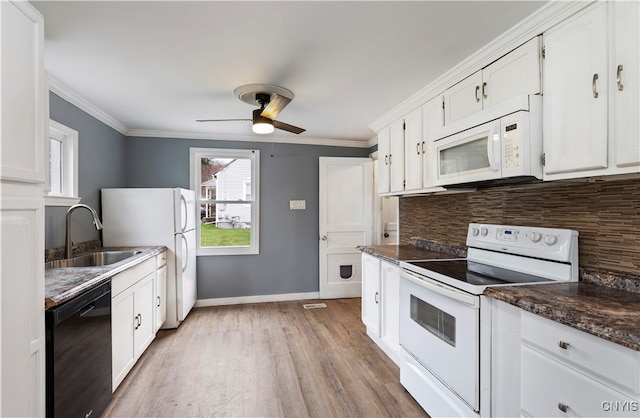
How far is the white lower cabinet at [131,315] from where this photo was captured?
220 cm

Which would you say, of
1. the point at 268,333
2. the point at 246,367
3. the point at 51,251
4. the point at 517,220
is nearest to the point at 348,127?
the point at 517,220

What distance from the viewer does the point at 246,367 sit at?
262 centimetres

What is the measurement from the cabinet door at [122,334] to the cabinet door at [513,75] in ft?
9.36

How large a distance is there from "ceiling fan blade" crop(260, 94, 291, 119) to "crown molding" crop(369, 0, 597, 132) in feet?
3.78

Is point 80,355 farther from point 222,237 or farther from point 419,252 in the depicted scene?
point 222,237

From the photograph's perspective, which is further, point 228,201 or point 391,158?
point 228,201

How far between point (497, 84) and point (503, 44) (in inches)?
8.8

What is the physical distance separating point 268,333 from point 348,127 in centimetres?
260

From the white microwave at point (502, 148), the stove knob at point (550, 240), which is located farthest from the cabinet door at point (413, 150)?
the stove knob at point (550, 240)

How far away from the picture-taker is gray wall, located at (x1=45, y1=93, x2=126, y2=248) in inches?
102

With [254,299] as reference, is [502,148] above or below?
above

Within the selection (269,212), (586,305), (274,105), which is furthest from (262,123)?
(586,305)

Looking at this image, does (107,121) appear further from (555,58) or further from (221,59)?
(555,58)

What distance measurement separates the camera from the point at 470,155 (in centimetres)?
201
